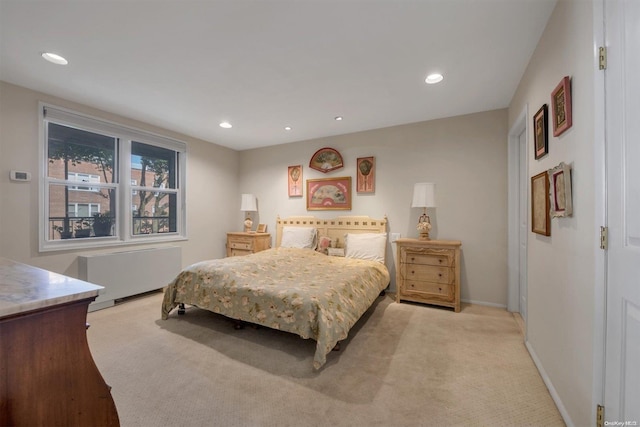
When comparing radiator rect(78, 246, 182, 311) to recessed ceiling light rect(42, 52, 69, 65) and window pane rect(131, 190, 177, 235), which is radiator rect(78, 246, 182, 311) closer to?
window pane rect(131, 190, 177, 235)

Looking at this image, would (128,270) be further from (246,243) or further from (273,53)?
(273,53)

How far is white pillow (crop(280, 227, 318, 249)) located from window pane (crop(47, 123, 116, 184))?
2611 millimetres

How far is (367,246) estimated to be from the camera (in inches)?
146

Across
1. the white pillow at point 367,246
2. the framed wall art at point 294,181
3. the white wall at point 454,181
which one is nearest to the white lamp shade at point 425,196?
the white wall at point 454,181

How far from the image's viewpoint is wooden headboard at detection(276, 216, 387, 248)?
3.94 meters

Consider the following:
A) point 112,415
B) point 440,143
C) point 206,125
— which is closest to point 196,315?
point 112,415

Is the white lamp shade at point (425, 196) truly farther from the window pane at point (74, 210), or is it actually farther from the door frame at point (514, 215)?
the window pane at point (74, 210)

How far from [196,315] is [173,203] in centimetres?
213

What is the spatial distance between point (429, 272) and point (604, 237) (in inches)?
85.7

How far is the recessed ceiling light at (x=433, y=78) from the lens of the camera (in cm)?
246

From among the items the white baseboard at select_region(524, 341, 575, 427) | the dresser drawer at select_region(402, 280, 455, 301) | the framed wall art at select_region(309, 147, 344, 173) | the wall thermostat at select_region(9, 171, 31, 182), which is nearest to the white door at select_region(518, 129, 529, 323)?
the dresser drawer at select_region(402, 280, 455, 301)

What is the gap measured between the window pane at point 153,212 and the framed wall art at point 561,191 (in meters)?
4.67

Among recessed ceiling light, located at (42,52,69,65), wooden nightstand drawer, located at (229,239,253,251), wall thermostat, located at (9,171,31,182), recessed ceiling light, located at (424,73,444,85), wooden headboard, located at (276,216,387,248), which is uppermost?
recessed ceiling light, located at (42,52,69,65)

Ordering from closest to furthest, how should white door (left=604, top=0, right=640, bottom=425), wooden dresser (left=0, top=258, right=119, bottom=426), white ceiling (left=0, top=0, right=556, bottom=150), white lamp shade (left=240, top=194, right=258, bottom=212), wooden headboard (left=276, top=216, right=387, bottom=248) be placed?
1. wooden dresser (left=0, top=258, right=119, bottom=426)
2. white door (left=604, top=0, right=640, bottom=425)
3. white ceiling (left=0, top=0, right=556, bottom=150)
4. wooden headboard (left=276, top=216, right=387, bottom=248)
5. white lamp shade (left=240, top=194, right=258, bottom=212)
